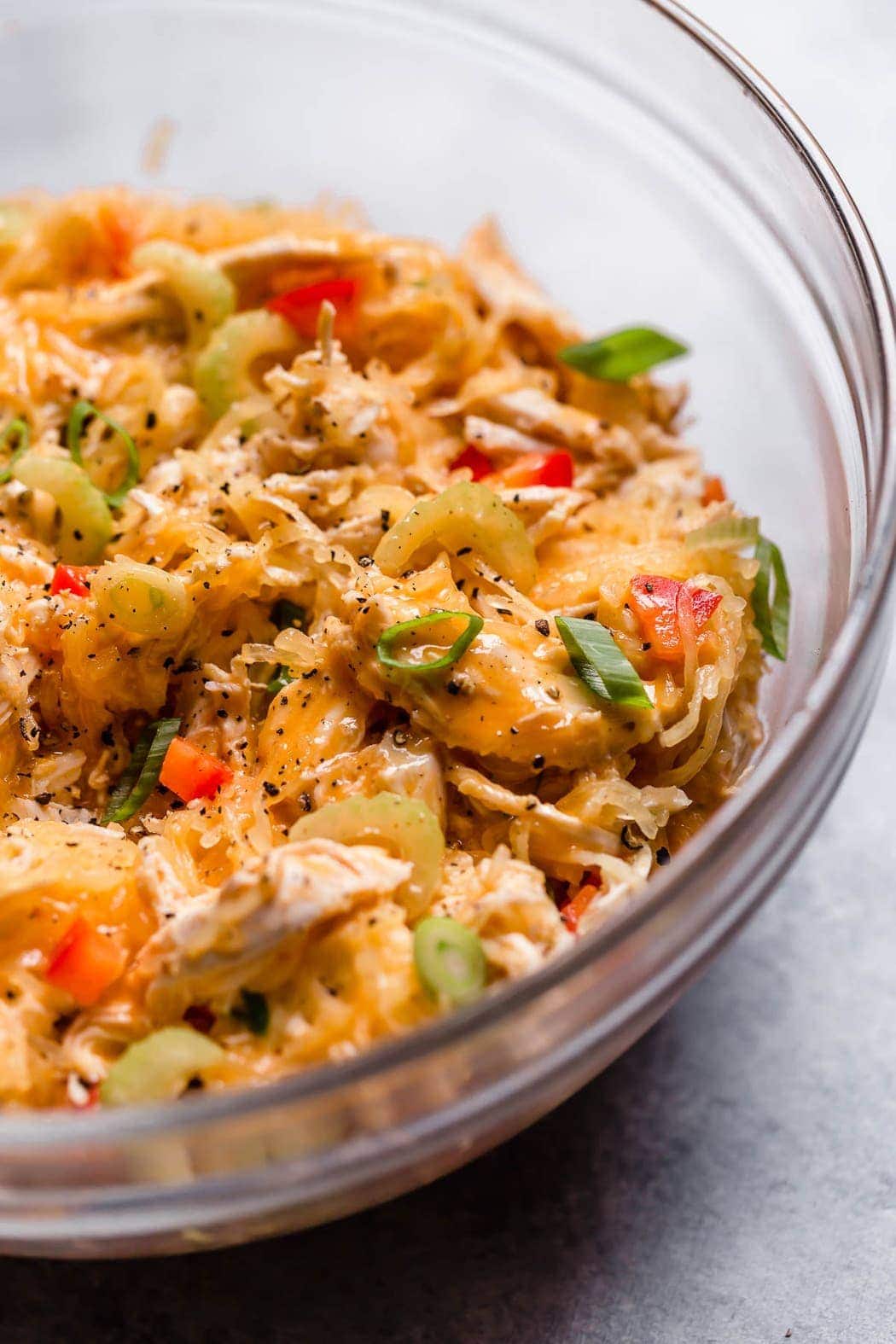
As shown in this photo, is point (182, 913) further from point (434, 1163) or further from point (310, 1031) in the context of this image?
point (434, 1163)

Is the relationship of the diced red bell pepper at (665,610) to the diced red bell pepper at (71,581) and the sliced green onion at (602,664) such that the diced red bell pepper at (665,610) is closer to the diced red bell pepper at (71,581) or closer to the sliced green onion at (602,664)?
the sliced green onion at (602,664)

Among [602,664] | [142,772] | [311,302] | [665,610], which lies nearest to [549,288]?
[311,302]

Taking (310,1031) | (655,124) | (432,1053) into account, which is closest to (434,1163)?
(310,1031)

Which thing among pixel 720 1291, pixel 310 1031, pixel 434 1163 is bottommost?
pixel 720 1291

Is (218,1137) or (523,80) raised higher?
(523,80)

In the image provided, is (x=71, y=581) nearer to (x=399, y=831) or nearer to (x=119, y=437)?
(x=119, y=437)

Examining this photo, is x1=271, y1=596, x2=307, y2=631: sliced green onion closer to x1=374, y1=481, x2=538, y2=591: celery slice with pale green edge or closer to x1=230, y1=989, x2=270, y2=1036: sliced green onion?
x1=374, y1=481, x2=538, y2=591: celery slice with pale green edge

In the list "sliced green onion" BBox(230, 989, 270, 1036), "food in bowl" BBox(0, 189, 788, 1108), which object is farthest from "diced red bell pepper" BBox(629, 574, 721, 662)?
"sliced green onion" BBox(230, 989, 270, 1036)
